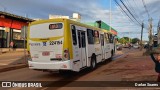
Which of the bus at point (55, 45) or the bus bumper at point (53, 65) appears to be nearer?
the bus bumper at point (53, 65)

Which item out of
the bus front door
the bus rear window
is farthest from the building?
the bus rear window

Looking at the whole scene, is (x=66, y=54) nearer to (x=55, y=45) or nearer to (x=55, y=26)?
(x=55, y=45)

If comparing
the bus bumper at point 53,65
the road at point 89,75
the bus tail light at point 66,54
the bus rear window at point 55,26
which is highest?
the bus rear window at point 55,26

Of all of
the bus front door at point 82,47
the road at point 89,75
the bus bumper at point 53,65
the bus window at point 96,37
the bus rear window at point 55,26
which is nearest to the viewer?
the bus bumper at point 53,65

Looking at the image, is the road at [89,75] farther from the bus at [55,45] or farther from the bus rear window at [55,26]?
the bus rear window at [55,26]

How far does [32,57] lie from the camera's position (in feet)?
45.9

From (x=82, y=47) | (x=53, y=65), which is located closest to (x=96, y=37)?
(x=82, y=47)

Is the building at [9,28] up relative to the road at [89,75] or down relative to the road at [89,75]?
up

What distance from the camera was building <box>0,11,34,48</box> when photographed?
40.3 meters

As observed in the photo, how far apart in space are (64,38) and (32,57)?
2112 mm

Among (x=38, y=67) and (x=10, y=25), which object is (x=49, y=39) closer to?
(x=38, y=67)

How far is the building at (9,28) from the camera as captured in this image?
40.3 metres

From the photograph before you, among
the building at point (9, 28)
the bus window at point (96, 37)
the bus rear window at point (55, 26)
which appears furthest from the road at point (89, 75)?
the building at point (9, 28)

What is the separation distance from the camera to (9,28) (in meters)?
42.2
